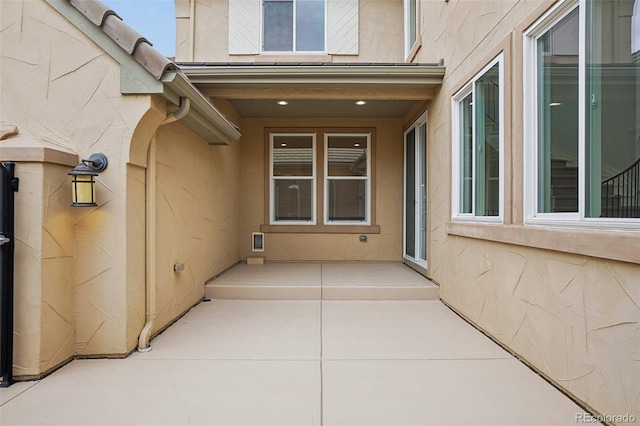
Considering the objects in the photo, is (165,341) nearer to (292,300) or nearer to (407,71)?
(292,300)

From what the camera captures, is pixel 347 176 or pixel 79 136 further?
pixel 347 176

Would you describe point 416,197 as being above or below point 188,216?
above

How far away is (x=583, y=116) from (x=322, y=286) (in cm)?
365

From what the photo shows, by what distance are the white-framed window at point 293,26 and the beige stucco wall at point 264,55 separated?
270 millimetres

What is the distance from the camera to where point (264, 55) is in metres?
7.90

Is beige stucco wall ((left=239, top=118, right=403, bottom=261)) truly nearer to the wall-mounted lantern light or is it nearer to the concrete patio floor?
the concrete patio floor

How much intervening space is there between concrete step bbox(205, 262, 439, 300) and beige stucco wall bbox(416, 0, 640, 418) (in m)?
0.45

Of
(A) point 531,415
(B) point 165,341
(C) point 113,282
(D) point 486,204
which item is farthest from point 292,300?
(A) point 531,415

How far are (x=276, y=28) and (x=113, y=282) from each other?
682cm

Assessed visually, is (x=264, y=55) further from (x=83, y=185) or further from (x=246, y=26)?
(x=83, y=185)

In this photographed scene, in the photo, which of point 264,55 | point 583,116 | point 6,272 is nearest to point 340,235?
point 264,55

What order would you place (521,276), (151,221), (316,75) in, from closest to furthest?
(521,276) < (151,221) < (316,75)

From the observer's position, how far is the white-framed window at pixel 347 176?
7.50 metres

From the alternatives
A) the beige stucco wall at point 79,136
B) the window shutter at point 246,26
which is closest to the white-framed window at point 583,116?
the beige stucco wall at point 79,136
